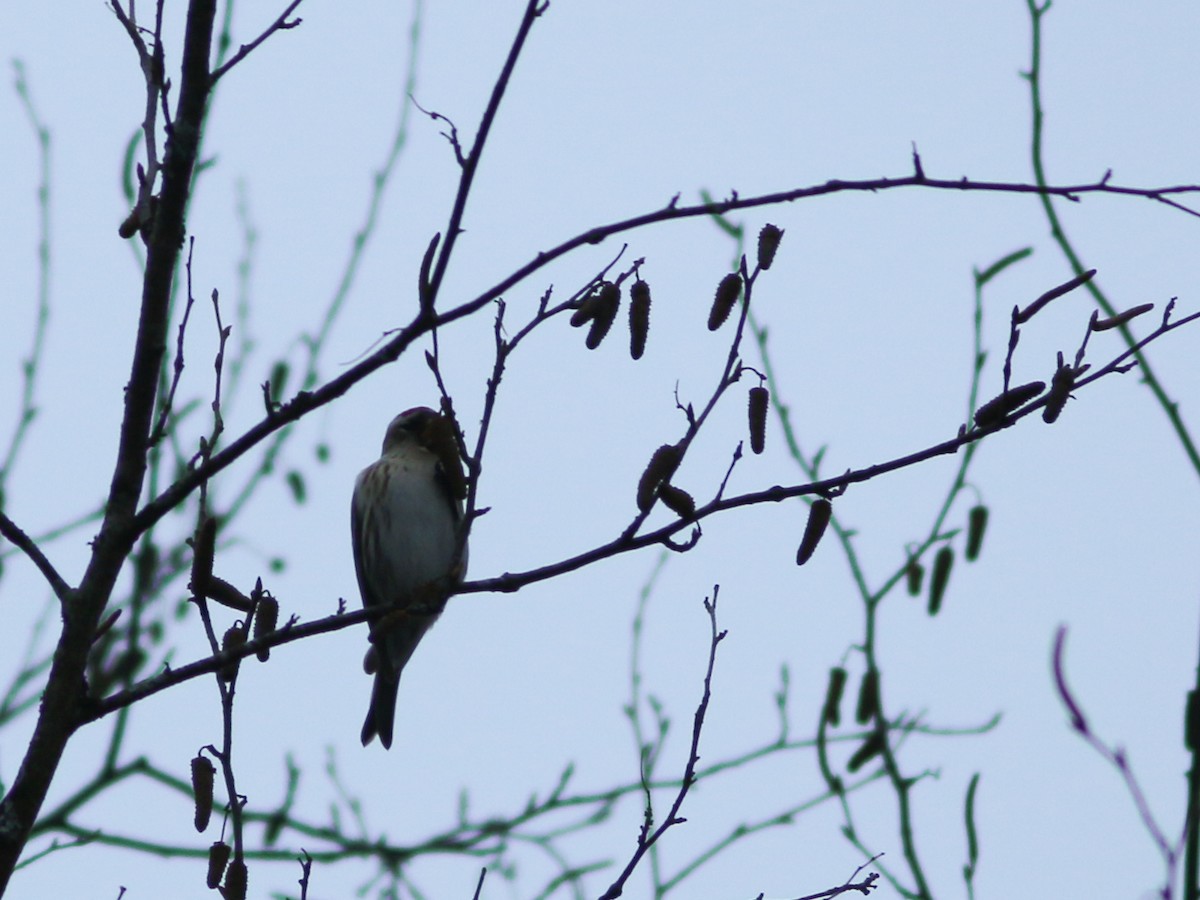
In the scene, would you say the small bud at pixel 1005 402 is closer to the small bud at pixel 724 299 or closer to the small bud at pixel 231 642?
the small bud at pixel 724 299

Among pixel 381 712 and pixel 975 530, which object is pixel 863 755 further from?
pixel 381 712

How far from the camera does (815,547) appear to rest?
301cm

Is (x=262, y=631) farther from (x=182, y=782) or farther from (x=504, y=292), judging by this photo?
(x=182, y=782)

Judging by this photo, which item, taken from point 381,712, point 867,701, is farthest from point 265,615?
point 381,712

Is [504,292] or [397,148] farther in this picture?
[397,148]

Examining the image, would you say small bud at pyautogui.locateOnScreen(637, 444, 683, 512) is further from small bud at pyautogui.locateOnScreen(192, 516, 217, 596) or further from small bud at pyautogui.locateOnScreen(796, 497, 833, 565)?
small bud at pyautogui.locateOnScreen(192, 516, 217, 596)

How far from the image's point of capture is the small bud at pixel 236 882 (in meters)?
2.72

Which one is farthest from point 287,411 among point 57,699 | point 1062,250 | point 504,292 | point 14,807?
point 1062,250

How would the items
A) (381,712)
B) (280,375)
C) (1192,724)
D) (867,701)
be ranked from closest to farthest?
(1192,724), (867,701), (280,375), (381,712)

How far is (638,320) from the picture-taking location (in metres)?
3.11

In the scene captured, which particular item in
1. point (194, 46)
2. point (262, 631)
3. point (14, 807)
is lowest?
point (14, 807)

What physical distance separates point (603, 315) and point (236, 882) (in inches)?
49.8

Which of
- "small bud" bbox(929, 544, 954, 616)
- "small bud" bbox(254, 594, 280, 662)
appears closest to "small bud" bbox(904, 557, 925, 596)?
"small bud" bbox(929, 544, 954, 616)

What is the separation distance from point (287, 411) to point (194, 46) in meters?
0.67
